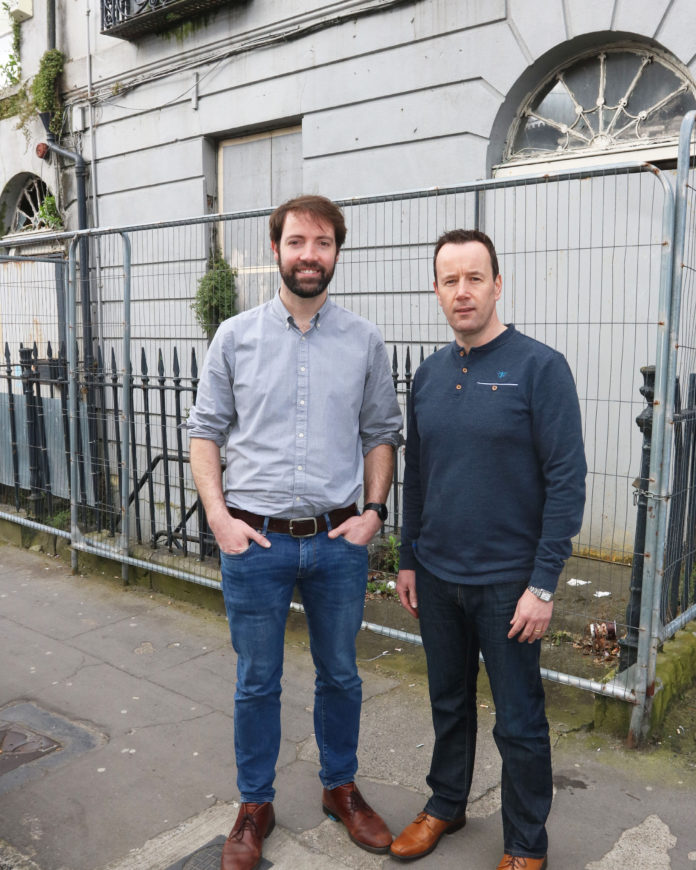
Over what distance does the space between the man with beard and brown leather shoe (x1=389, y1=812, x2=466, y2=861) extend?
7cm

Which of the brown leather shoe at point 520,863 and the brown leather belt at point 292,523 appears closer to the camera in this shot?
the brown leather shoe at point 520,863

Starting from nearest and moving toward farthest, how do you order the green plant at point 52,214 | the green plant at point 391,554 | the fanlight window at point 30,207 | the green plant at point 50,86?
the green plant at point 391,554, the green plant at point 50,86, the green plant at point 52,214, the fanlight window at point 30,207

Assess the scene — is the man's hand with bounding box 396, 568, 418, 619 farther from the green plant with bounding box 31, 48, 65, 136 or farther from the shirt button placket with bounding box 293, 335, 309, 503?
the green plant with bounding box 31, 48, 65, 136

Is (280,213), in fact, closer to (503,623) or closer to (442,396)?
(442,396)

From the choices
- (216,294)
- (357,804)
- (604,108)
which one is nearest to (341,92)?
(216,294)

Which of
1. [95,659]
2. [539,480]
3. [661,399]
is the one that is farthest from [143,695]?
[661,399]

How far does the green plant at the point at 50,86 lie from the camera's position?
10.5 metres

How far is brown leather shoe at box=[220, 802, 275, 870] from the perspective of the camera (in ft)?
8.91

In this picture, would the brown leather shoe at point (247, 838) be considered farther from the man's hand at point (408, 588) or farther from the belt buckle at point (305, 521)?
the belt buckle at point (305, 521)

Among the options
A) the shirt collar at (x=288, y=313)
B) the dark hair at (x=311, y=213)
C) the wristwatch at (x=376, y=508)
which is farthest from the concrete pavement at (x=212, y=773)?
the dark hair at (x=311, y=213)

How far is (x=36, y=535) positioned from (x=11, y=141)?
284 inches

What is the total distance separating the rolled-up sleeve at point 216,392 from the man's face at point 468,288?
0.78m

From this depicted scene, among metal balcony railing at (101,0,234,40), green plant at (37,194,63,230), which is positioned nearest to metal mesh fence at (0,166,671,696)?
metal balcony railing at (101,0,234,40)

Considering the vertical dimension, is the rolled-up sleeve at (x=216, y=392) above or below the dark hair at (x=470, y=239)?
below
